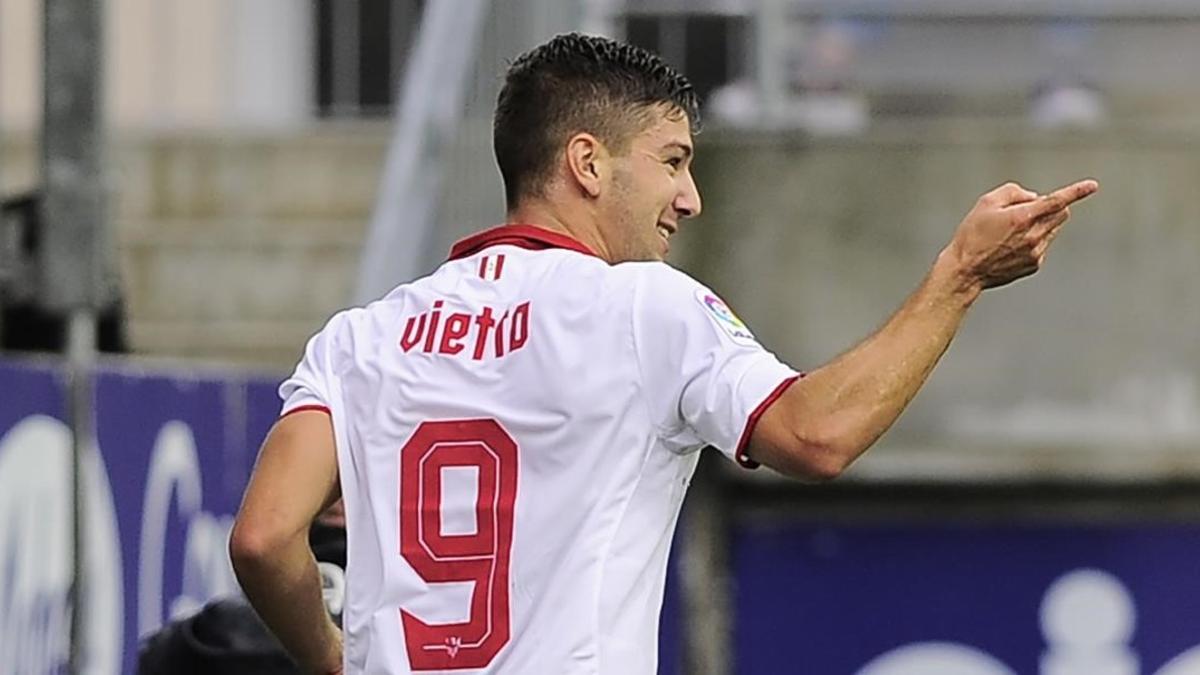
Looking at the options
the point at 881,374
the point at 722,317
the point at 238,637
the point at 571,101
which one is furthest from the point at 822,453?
the point at 238,637

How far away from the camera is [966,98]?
877 centimetres

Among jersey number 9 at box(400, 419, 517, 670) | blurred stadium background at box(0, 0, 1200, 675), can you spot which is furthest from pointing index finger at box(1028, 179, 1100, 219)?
blurred stadium background at box(0, 0, 1200, 675)

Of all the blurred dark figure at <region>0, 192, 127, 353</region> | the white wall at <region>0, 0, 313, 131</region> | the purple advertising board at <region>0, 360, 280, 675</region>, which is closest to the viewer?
the purple advertising board at <region>0, 360, 280, 675</region>

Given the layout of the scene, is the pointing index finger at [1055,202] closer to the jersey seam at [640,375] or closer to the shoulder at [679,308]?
the shoulder at [679,308]

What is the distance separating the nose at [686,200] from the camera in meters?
3.63

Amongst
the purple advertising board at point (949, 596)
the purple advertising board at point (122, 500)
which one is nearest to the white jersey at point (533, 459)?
the purple advertising board at point (122, 500)

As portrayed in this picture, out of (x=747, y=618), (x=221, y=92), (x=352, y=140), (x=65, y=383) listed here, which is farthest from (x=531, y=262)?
(x=221, y=92)

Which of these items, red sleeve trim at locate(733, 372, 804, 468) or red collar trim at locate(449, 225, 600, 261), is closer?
red sleeve trim at locate(733, 372, 804, 468)

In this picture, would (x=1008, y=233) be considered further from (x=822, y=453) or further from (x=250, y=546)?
(x=250, y=546)

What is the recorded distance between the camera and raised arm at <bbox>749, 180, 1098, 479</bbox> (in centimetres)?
323

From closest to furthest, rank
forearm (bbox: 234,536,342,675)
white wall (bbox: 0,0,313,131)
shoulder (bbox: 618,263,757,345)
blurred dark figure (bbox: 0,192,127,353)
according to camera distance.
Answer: shoulder (bbox: 618,263,757,345)
forearm (bbox: 234,536,342,675)
blurred dark figure (bbox: 0,192,127,353)
white wall (bbox: 0,0,313,131)

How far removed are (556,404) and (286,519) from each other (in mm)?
395

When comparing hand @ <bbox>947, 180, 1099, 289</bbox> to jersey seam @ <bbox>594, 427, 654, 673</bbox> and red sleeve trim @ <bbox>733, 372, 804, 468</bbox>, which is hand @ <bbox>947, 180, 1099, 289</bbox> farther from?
jersey seam @ <bbox>594, 427, 654, 673</bbox>

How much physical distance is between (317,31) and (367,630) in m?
7.90
